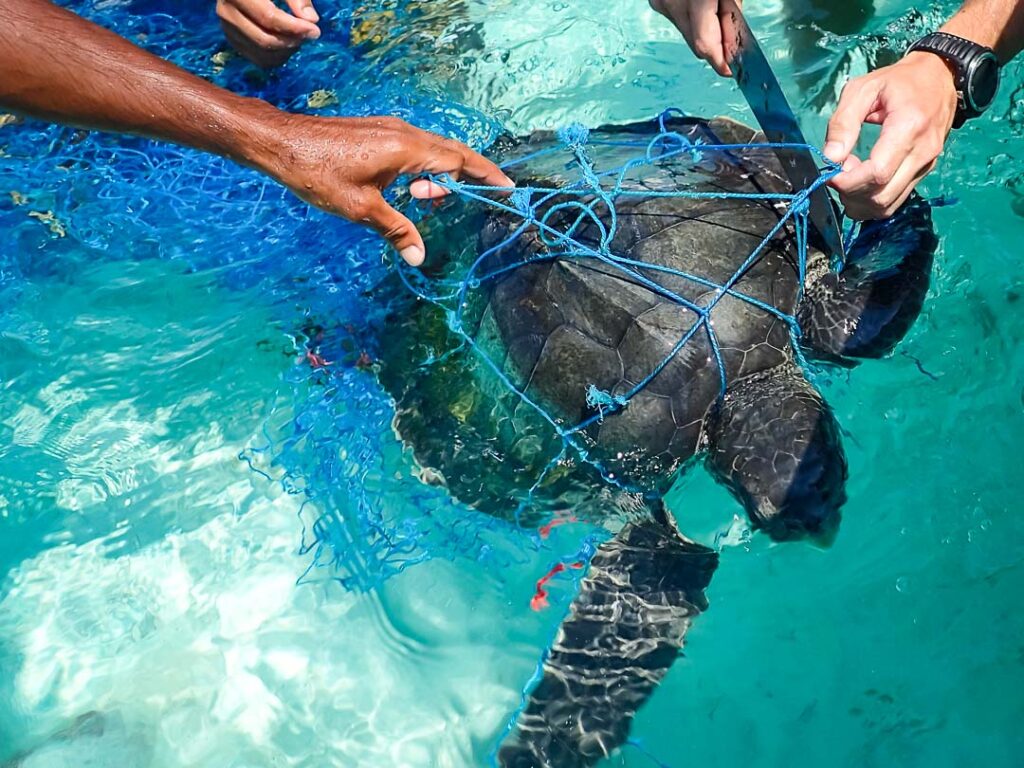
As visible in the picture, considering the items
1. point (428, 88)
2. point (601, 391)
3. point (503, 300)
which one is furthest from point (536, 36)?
point (601, 391)

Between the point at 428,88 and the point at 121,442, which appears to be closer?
the point at 121,442

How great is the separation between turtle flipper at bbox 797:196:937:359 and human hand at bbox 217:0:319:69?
94.4 inches

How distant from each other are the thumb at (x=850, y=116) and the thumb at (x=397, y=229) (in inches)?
45.4

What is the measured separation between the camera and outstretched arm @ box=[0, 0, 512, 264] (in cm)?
217

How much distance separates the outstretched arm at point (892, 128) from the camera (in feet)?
6.85

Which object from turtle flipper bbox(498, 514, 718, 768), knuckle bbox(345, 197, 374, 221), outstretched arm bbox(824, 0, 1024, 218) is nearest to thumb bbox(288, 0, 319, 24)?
knuckle bbox(345, 197, 374, 221)

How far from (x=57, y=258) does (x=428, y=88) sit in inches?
75.4

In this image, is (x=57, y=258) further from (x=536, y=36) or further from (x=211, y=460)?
(x=536, y=36)

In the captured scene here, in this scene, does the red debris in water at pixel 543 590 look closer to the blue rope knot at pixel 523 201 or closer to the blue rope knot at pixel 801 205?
the blue rope knot at pixel 523 201

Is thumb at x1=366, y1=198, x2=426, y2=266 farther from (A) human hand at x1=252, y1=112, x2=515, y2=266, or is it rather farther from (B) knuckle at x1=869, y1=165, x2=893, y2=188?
(B) knuckle at x1=869, y1=165, x2=893, y2=188

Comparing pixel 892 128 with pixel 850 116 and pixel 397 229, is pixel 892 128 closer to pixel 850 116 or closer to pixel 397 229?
pixel 850 116

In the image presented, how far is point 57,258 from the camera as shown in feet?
11.9

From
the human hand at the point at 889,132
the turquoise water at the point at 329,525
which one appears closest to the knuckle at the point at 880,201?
the human hand at the point at 889,132

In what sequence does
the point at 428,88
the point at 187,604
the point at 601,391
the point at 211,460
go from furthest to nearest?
the point at 428,88 → the point at 211,460 → the point at 187,604 → the point at 601,391
